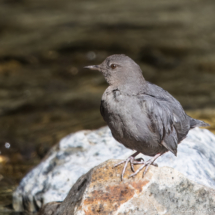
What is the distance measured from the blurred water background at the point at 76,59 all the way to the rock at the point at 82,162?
0.49m

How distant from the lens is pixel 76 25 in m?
12.1

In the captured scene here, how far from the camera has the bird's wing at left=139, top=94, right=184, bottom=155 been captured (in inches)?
135

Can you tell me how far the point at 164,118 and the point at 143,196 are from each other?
2.48 ft

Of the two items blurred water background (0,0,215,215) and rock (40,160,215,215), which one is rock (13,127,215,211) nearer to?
blurred water background (0,0,215,215)

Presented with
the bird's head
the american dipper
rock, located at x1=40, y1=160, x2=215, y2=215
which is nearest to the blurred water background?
rock, located at x1=40, y1=160, x2=215, y2=215

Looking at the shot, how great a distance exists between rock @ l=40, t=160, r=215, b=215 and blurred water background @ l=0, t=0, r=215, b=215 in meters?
1.99

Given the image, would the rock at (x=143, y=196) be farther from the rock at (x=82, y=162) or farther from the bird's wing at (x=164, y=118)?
Answer: the rock at (x=82, y=162)

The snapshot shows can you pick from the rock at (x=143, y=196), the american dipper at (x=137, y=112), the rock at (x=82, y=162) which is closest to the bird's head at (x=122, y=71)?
the american dipper at (x=137, y=112)

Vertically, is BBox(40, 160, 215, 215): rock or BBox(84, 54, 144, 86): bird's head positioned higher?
BBox(84, 54, 144, 86): bird's head

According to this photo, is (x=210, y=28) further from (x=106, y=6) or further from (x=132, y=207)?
(x=132, y=207)

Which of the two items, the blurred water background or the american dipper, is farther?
the blurred water background

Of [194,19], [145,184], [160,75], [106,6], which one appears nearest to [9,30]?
[106,6]

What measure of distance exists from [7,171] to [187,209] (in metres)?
3.51

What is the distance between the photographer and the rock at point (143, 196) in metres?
3.17
